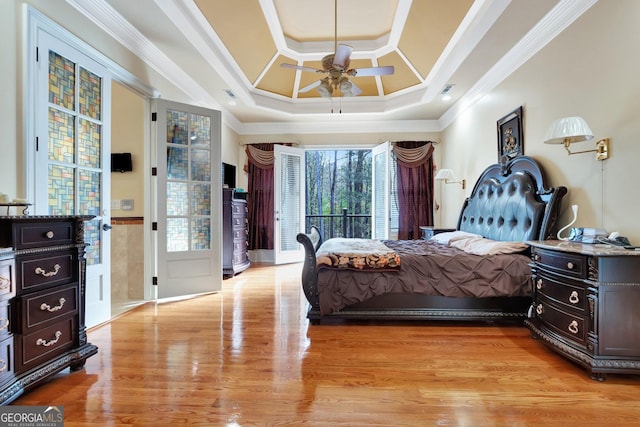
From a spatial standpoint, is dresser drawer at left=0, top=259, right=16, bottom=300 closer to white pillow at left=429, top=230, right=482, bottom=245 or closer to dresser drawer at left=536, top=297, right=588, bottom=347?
dresser drawer at left=536, top=297, right=588, bottom=347

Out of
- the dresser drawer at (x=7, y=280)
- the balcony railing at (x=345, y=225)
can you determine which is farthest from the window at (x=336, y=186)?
the dresser drawer at (x=7, y=280)

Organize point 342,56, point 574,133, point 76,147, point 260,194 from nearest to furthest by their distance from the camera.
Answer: point 574,133 < point 76,147 < point 342,56 < point 260,194

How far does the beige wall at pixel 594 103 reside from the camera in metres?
1.99

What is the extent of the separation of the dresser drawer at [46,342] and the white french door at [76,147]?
1.73 feet

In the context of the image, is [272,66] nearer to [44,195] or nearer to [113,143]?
[113,143]

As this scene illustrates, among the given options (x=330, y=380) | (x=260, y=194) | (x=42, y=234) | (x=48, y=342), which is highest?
(x=260, y=194)

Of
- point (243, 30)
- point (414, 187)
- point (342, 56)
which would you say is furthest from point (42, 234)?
point (414, 187)

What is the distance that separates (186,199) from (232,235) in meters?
1.15

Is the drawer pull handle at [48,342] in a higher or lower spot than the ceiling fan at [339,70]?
lower

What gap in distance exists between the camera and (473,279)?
8.55 feet

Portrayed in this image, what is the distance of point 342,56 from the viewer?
2.87m

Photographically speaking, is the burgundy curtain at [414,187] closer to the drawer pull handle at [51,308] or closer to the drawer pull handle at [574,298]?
the drawer pull handle at [574,298]

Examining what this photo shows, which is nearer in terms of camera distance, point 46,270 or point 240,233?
point 46,270

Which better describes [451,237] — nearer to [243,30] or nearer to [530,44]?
[530,44]
